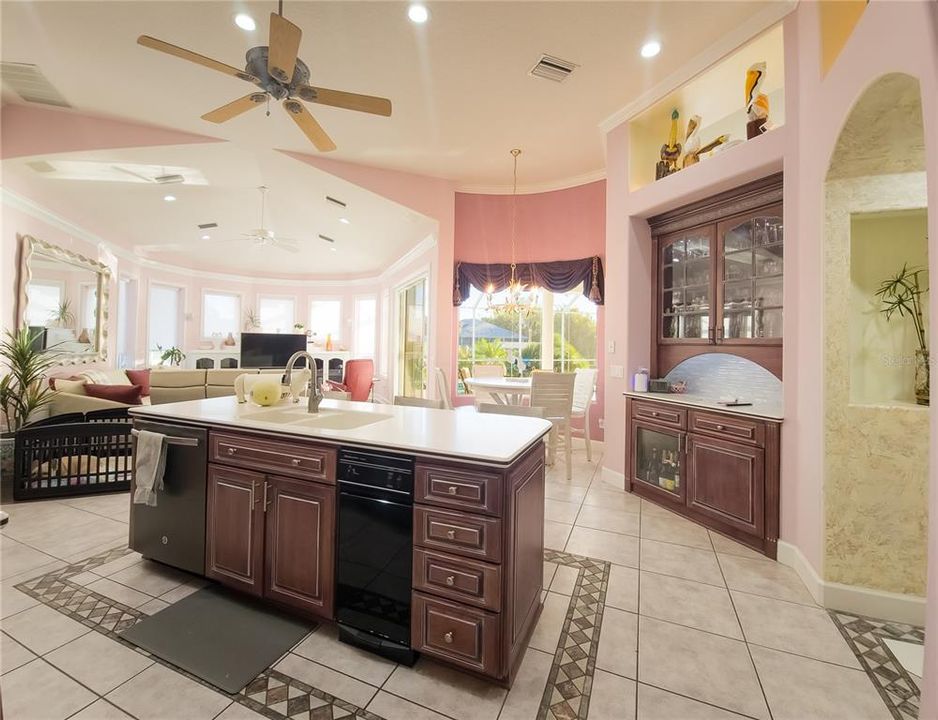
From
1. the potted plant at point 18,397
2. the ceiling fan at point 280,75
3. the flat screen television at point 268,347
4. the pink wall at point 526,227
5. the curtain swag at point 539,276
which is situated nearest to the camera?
the ceiling fan at point 280,75

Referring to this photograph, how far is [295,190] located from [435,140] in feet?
7.89

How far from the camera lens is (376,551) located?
1.64 m

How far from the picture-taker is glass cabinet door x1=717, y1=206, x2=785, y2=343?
2908 mm

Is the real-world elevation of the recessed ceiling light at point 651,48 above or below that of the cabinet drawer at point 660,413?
above

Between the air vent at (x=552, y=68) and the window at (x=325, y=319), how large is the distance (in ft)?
26.0

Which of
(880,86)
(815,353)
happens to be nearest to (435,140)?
(880,86)

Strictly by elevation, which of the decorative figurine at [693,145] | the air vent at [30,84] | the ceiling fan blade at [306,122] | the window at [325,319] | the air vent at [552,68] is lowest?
the window at [325,319]

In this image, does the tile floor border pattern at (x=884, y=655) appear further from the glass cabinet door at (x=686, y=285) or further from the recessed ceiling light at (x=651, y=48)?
the recessed ceiling light at (x=651, y=48)

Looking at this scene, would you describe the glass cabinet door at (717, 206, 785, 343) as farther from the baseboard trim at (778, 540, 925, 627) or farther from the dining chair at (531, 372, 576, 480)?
the baseboard trim at (778, 540, 925, 627)

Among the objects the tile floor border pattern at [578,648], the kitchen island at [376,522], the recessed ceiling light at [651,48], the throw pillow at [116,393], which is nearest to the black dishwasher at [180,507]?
the kitchen island at [376,522]

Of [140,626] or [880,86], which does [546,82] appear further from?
[140,626]

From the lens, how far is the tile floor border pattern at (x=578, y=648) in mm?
1463

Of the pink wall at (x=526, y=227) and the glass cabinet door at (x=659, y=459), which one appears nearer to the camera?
the glass cabinet door at (x=659, y=459)

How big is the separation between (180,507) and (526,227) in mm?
4923
